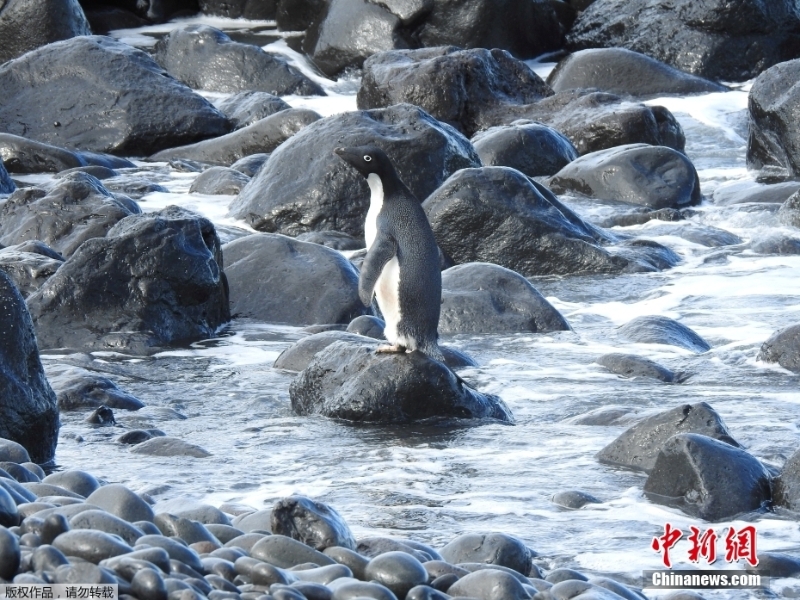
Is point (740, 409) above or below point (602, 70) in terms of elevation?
below

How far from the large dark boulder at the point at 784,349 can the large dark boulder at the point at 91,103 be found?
9.75 metres

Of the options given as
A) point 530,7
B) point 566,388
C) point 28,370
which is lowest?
point 566,388

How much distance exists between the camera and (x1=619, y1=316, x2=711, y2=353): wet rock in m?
8.54

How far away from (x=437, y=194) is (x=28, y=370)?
5.45 meters

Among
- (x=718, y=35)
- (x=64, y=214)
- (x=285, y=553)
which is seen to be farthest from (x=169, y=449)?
(x=718, y=35)

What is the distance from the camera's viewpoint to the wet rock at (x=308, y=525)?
423 centimetres

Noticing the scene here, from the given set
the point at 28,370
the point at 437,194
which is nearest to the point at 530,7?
the point at 437,194

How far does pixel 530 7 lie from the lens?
21.7m

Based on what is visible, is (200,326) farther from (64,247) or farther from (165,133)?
(165,133)

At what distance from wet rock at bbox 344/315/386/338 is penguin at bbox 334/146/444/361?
132 cm

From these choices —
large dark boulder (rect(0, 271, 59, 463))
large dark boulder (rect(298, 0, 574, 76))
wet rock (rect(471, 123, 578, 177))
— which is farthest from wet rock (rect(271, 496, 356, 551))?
large dark boulder (rect(298, 0, 574, 76))

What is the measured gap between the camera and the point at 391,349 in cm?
680

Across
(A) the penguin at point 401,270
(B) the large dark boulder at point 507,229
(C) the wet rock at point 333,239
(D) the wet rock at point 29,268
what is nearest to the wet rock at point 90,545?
(A) the penguin at point 401,270

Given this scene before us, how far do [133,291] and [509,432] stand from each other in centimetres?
322
